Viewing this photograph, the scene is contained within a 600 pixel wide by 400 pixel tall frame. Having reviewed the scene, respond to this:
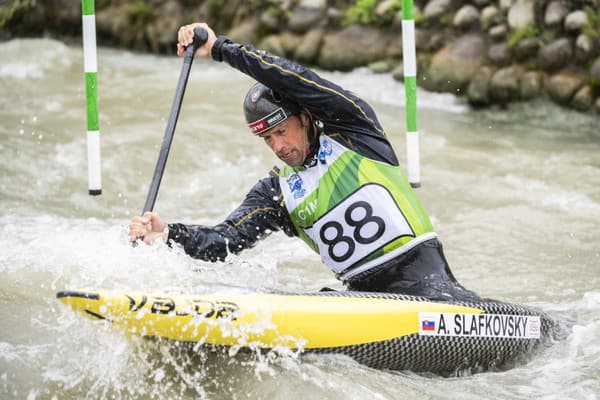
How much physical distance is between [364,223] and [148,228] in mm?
896

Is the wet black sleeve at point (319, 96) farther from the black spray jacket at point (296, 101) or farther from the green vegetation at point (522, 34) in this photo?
the green vegetation at point (522, 34)

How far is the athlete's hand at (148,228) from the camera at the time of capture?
137 inches

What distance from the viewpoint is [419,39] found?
398 inches

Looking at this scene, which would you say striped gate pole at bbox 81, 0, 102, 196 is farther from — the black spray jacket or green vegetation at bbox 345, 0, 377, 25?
green vegetation at bbox 345, 0, 377, 25

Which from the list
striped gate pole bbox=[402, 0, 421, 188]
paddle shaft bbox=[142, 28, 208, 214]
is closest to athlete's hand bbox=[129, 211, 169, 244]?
paddle shaft bbox=[142, 28, 208, 214]

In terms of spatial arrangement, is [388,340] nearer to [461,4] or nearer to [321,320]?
[321,320]

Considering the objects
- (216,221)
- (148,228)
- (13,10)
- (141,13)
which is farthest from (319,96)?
(13,10)

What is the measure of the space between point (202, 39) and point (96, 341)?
1388mm

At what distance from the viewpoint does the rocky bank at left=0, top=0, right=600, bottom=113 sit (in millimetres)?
8914

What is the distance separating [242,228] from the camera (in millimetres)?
3781

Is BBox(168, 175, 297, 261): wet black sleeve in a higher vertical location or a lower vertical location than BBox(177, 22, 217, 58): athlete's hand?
lower

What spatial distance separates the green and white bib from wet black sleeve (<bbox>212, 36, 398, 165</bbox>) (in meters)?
0.05

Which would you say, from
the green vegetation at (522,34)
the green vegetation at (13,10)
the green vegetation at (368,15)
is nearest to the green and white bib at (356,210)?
the green vegetation at (522,34)

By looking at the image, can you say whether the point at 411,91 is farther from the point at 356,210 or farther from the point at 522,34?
the point at 522,34
